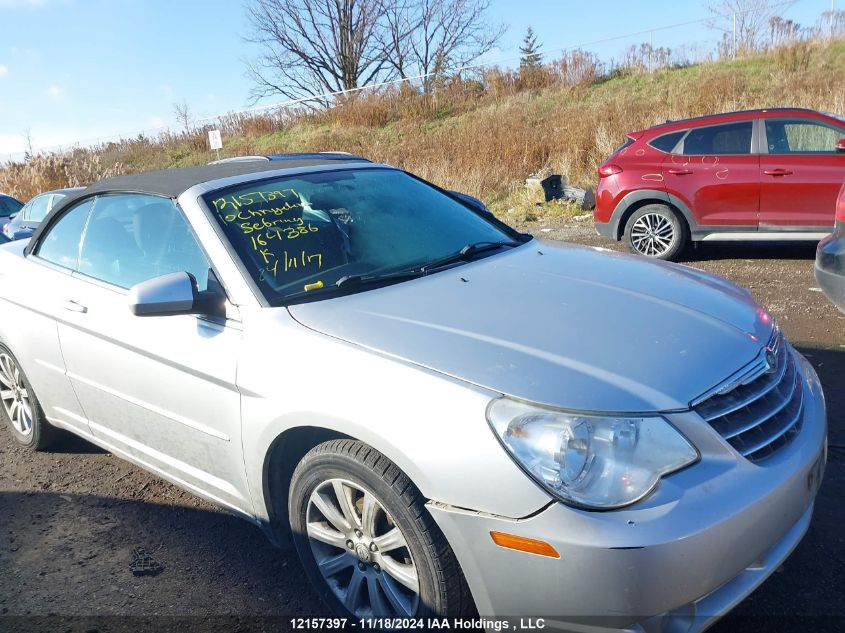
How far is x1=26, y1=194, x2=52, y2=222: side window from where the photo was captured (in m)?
12.5

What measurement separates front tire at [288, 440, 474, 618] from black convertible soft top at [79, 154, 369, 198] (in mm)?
1537

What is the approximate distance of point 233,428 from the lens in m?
2.65

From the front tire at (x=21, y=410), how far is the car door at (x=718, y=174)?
6.45 metres

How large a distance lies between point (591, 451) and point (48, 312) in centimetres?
290

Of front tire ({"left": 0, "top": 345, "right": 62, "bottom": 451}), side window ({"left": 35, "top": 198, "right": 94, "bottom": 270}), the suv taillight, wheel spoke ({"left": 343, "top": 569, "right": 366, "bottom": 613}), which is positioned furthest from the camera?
the suv taillight

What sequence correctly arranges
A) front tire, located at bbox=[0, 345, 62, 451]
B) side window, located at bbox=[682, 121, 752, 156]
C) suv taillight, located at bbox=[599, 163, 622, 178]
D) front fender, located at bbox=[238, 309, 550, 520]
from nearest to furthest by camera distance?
front fender, located at bbox=[238, 309, 550, 520]
front tire, located at bbox=[0, 345, 62, 451]
side window, located at bbox=[682, 121, 752, 156]
suv taillight, located at bbox=[599, 163, 622, 178]

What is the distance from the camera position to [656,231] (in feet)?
26.2

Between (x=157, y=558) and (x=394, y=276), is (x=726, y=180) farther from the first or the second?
(x=157, y=558)

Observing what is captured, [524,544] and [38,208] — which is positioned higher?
[38,208]

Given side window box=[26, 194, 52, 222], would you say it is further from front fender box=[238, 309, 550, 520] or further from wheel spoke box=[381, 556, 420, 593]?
wheel spoke box=[381, 556, 420, 593]

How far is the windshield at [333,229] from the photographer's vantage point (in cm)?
288

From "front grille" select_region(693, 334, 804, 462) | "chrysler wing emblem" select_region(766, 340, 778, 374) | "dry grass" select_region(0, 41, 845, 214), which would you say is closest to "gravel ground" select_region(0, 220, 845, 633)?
"front grille" select_region(693, 334, 804, 462)

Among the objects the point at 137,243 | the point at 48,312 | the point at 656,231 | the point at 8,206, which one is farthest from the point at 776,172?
the point at 8,206

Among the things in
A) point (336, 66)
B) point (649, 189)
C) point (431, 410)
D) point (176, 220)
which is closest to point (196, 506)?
point (176, 220)
